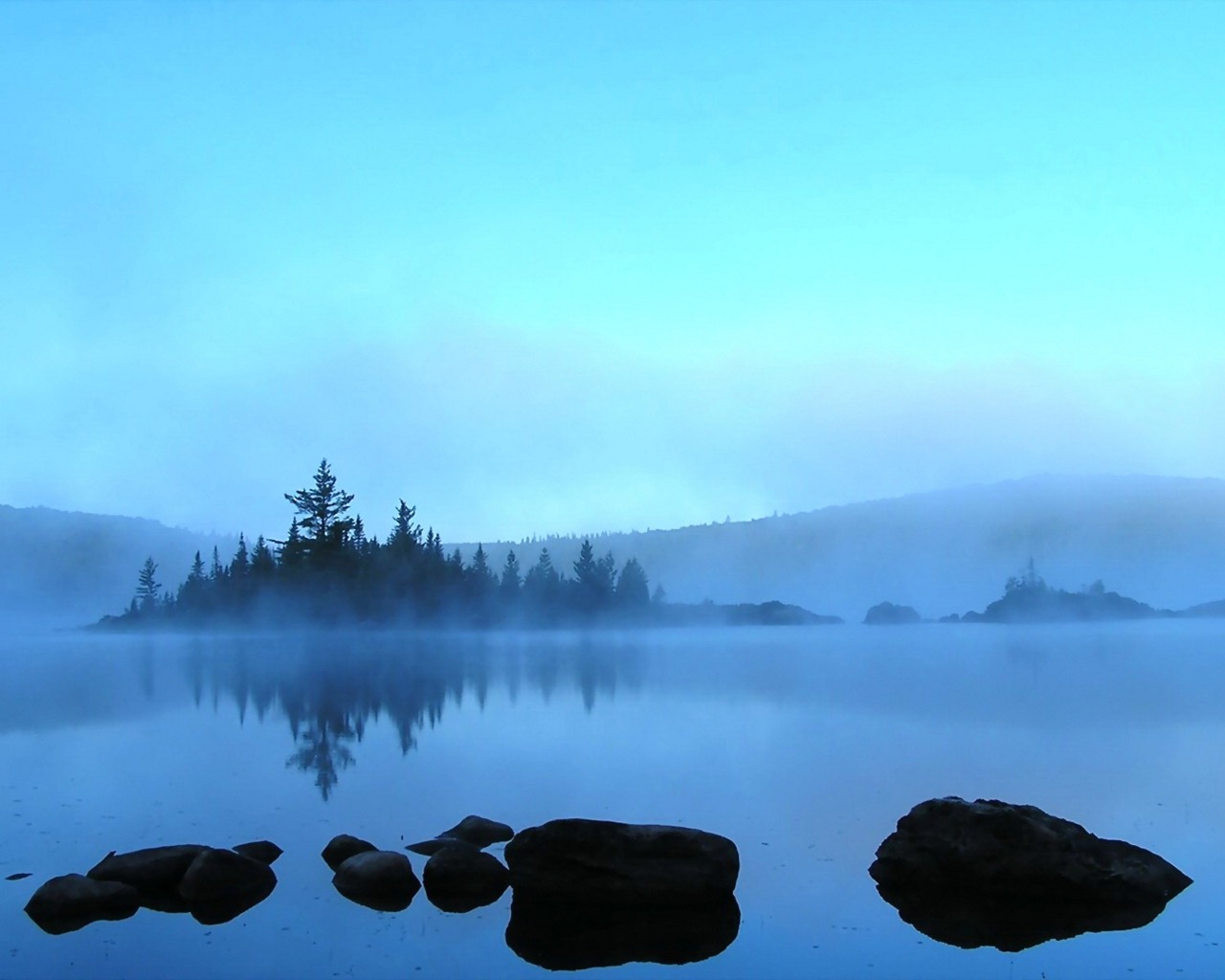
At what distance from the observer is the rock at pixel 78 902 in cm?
1308

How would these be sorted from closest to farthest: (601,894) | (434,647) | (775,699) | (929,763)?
(601,894)
(929,763)
(775,699)
(434,647)

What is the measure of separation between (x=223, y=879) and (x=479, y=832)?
4197 millimetres

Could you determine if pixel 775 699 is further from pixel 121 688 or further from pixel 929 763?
pixel 121 688

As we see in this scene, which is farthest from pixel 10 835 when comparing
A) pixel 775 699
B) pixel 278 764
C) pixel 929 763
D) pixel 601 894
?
pixel 775 699

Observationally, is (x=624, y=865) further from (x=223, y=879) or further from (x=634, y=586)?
(x=634, y=586)

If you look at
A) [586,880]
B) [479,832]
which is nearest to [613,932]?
[586,880]

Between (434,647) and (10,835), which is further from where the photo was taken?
(434,647)

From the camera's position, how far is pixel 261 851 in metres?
16.0

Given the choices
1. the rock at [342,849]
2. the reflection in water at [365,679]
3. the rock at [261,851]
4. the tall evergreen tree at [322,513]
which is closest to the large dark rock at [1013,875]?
the rock at [342,849]

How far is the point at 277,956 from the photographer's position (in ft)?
39.9

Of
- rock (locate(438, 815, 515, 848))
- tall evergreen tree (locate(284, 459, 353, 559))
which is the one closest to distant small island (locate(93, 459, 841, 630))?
tall evergreen tree (locate(284, 459, 353, 559))

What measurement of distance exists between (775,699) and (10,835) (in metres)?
29.1

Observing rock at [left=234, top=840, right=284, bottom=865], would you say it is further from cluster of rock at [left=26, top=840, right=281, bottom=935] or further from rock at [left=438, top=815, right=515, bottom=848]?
rock at [left=438, top=815, right=515, bottom=848]

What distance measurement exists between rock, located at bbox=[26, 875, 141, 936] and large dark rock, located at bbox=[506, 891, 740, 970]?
4.97 metres
